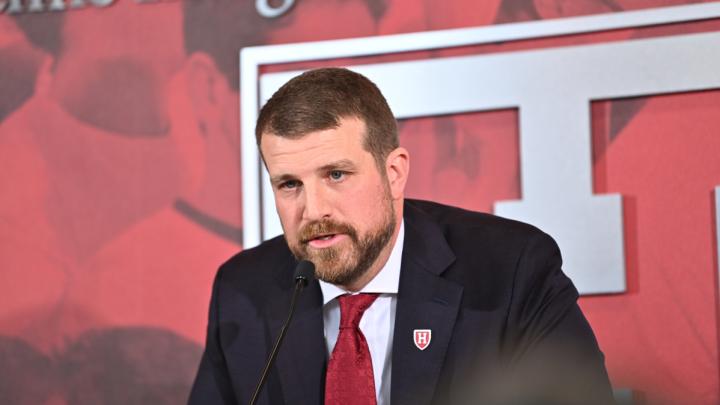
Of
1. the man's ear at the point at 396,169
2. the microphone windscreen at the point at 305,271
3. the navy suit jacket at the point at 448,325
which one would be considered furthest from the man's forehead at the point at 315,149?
the navy suit jacket at the point at 448,325

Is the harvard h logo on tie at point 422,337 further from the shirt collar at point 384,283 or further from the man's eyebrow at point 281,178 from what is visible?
the man's eyebrow at point 281,178

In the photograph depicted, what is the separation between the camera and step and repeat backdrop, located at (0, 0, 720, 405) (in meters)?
3.06

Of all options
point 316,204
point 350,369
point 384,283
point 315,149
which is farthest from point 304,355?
point 315,149

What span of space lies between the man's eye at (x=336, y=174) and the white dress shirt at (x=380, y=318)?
0.28 m

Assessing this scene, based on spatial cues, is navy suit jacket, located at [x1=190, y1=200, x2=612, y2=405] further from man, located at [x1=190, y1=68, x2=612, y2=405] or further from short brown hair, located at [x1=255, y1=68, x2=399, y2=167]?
short brown hair, located at [x1=255, y1=68, x2=399, y2=167]

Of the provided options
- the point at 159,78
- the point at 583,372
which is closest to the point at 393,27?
the point at 159,78

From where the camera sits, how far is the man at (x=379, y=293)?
2273 millimetres

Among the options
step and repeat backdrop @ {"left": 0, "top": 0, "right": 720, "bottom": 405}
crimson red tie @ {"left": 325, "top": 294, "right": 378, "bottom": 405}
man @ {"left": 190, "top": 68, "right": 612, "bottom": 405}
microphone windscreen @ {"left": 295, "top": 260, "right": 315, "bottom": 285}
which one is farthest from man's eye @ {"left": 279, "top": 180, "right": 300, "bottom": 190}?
step and repeat backdrop @ {"left": 0, "top": 0, "right": 720, "bottom": 405}

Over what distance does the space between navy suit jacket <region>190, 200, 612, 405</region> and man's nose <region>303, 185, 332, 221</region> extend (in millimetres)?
280

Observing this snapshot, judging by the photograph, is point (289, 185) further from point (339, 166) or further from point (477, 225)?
point (477, 225)

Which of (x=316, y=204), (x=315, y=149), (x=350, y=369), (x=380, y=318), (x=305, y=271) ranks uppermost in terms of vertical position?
(x=315, y=149)

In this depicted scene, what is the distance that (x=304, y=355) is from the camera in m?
2.44

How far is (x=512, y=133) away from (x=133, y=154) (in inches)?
49.2

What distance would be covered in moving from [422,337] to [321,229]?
326 millimetres
